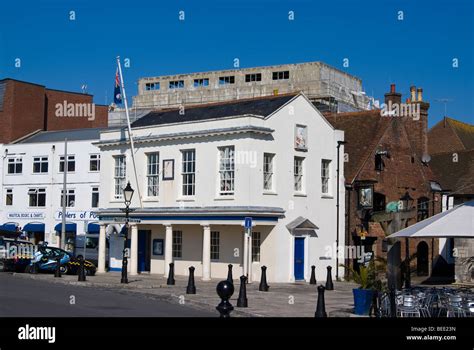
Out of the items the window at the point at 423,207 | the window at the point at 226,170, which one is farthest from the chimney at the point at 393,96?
the window at the point at 226,170

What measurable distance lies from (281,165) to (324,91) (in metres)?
50.3

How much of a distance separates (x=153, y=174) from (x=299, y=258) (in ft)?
25.9

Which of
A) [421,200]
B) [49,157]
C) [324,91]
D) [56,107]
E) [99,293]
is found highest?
[324,91]

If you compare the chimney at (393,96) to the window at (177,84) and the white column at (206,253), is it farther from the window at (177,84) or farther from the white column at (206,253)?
the window at (177,84)

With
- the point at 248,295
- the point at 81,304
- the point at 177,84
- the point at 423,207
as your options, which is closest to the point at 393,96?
the point at 423,207

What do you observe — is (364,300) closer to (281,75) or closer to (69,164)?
(69,164)

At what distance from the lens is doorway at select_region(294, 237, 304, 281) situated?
3281 cm

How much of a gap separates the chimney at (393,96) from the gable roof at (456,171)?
20.0ft

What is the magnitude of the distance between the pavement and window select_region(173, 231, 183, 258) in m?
1.65

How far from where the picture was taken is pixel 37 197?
51.0m

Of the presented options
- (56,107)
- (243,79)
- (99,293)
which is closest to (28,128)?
(56,107)

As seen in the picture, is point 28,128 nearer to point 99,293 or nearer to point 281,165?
point 281,165

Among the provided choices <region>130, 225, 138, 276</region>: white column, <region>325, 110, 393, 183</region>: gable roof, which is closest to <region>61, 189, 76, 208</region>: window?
<region>130, 225, 138, 276</region>: white column

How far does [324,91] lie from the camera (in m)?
81.3
